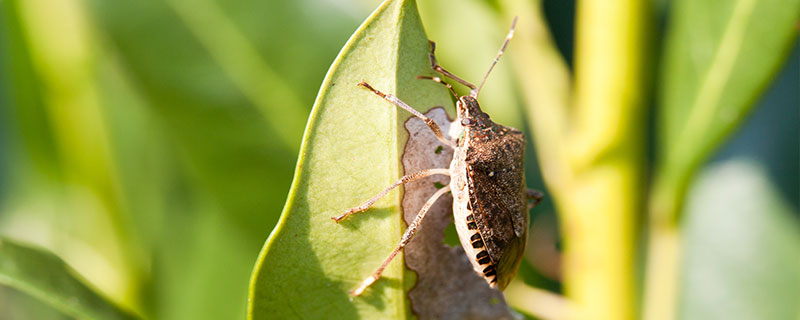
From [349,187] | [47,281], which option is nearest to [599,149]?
[349,187]

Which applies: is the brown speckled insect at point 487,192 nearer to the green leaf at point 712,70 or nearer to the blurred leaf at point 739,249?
the green leaf at point 712,70

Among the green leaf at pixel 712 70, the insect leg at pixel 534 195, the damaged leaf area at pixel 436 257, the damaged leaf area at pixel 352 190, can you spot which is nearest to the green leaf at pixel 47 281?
the damaged leaf area at pixel 352 190

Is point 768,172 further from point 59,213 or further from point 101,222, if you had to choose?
point 59,213

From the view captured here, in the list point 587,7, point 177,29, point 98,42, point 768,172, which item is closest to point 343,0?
point 177,29

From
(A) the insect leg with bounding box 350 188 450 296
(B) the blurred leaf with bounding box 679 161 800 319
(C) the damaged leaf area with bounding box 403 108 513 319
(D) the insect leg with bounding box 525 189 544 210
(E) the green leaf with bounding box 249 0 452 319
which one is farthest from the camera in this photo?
(B) the blurred leaf with bounding box 679 161 800 319

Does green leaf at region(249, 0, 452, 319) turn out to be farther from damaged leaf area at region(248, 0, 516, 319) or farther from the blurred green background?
the blurred green background

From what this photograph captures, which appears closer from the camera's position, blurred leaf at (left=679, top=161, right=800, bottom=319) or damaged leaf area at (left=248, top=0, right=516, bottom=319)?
damaged leaf area at (left=248, top=0, right=516, bottom=319)

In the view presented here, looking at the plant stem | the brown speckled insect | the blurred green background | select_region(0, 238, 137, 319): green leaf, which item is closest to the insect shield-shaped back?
the brown speckled insect
